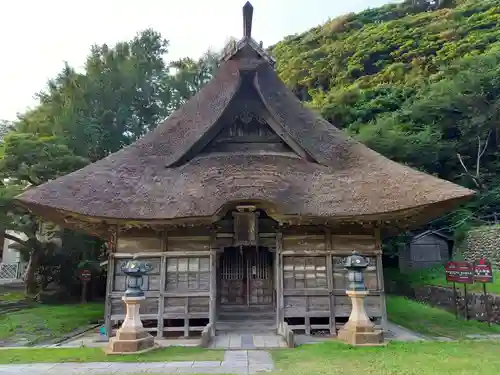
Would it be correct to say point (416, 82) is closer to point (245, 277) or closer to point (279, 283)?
point (245, 277)

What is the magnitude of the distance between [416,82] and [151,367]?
1404 inches

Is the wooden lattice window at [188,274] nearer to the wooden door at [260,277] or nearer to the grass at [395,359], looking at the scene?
the wooden door at [260,277]

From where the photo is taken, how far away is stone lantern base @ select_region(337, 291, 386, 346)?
315 inches

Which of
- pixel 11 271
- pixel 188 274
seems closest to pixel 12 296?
pixel 11 271

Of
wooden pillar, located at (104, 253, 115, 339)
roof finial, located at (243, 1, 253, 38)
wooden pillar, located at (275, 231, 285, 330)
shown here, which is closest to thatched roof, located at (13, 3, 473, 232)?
roof finial, located at (243, 1, 253, 38)

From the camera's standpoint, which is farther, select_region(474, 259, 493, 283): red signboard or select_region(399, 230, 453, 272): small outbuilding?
select_region(399, 230, 453, 272): small outbuilding

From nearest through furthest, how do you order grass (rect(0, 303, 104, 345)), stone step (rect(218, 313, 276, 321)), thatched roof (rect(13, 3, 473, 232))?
thatched roof (rect(13, 3, 473, 232)) < grass (rect(0, 303, 104, 345)) < stone step (rect(218, 313, 276, 321))

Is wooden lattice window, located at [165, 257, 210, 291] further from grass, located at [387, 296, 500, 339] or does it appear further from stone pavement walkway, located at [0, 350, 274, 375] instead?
grass, located at [387, 296, 500, 339]

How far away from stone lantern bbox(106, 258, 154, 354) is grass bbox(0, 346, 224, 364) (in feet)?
0.81

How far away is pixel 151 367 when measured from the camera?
6.32 meters

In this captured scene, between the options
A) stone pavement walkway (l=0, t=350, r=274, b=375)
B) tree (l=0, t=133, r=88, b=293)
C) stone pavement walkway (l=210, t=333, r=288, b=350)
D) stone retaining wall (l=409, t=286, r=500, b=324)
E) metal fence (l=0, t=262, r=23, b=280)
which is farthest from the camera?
metal fence (l=0, t=262, r=23, b=280)

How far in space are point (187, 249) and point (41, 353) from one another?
399 cm

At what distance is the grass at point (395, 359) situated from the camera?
19.1ft

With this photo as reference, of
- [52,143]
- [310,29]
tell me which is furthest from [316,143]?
[310,29]
